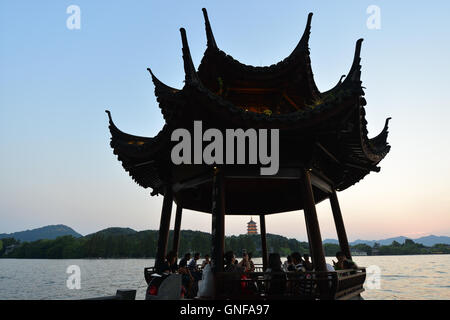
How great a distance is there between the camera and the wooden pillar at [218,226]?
23.5 ft

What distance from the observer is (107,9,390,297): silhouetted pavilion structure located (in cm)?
710

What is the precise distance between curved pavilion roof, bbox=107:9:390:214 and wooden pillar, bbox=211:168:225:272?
2.69 ft

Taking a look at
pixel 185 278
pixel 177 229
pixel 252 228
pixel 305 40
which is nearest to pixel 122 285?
pixel 177 229

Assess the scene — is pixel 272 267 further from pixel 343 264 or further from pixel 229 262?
pixel 343 264

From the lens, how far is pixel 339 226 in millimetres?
10203

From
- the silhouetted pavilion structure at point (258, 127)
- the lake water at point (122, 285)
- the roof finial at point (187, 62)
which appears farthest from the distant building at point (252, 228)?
the roof finial at point (187, 62)

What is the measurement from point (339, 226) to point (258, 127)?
5604 mm

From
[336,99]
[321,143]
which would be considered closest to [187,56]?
[336,99]

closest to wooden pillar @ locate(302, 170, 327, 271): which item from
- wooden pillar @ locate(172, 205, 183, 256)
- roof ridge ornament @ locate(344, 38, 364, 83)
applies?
roof ridge ornament @ locate(344, 38, 364, 83)

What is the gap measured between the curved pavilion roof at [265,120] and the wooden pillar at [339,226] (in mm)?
666

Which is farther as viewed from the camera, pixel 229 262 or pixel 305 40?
pixel 305 40

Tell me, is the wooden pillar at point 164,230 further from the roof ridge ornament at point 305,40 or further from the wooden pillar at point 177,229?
the roof ridge ornament at point 305,40
